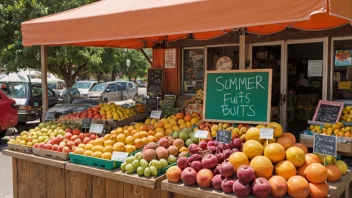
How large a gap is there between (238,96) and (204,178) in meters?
1.65

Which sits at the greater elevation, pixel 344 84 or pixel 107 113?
pixel 344 84

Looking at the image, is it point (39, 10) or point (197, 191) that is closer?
point (197, 191)

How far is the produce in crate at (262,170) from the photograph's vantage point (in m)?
2.41

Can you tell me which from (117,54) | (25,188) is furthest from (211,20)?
(117,54)

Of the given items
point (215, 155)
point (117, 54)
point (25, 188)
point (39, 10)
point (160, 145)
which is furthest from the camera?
point (117, 54)

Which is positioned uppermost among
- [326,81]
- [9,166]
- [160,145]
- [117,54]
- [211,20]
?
[117,54]

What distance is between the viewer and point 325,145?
2709 mm

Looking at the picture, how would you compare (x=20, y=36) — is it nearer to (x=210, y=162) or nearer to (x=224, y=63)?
(x=224, y=63)

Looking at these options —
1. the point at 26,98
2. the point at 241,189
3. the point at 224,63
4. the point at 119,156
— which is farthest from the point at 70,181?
the point at 26,98

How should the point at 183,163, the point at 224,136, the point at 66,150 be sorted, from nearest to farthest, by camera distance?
the point at 183,163
the point at 224,136
the point at 66,150

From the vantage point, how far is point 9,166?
6.61m

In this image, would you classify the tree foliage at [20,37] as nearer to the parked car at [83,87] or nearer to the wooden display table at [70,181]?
the wooden display table at [70,181]

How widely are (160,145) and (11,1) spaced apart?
37.6 feet

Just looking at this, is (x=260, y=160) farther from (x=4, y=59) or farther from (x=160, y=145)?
(x=4, y=59)
